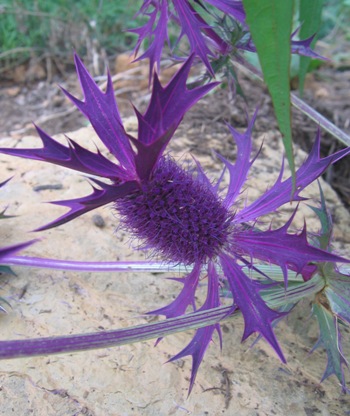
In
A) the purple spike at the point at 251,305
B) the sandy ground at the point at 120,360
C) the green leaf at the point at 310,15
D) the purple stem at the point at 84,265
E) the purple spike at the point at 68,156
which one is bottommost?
the sandy ground at the point at 120,360

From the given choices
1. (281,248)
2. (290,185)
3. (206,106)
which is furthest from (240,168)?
(206,106)

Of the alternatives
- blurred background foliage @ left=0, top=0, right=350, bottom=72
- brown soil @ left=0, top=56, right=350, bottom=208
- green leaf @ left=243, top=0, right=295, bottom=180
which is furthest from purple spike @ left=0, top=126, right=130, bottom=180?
blurred background foliage @ left=0, top=0, right=350, bottom=72

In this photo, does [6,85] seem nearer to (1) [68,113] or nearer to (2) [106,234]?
(1) [68,113]

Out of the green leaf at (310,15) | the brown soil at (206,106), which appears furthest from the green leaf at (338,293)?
the brown soil at (206,106)

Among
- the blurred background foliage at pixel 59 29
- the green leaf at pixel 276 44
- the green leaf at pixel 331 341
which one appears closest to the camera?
the green leaf at pixel 276 44

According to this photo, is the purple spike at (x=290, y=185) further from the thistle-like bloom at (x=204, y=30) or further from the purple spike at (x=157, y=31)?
the purple spike at (x=157, y=31)

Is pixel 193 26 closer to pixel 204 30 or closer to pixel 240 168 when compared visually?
pixel 204 30
